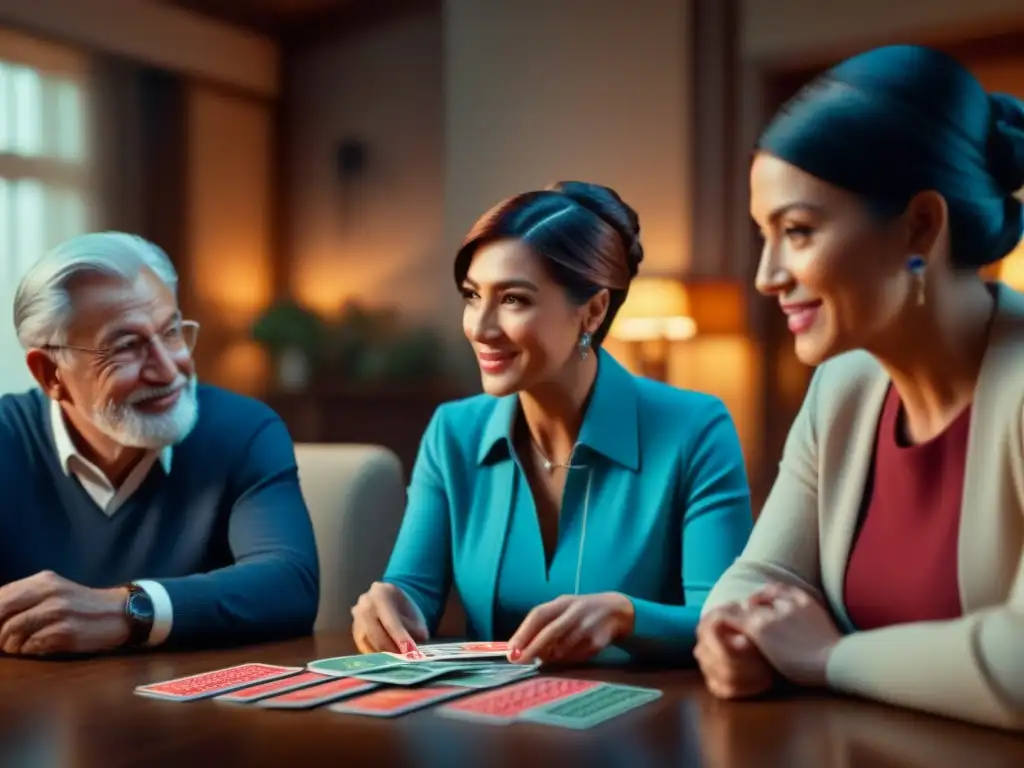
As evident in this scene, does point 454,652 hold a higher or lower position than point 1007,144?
lower

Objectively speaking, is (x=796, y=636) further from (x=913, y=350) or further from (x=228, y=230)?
(x=228, y=230)

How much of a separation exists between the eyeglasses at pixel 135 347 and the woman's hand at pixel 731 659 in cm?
93

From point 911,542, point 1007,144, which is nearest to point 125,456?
point 911,542

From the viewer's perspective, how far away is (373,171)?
5.30 meters

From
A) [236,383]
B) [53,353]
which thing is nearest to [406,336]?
[236,383]

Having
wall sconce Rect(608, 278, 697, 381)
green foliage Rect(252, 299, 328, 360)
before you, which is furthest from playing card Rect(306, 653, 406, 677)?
green foliage Rect(252, 299, 328, 360)

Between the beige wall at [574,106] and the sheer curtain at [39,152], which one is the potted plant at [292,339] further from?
the sheer curtain at [39,152]

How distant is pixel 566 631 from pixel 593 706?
165 mm

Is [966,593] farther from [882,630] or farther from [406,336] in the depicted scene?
[406,336]

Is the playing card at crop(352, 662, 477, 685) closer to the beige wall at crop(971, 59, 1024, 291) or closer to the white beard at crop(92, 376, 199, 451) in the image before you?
the white beard at crop(92, 376, 199, 451)

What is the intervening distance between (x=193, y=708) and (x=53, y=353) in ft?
2.51

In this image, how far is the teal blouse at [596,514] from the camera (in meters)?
1.52

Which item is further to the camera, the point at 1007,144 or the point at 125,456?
the point at 125,456

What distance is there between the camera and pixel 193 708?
1121 mm
